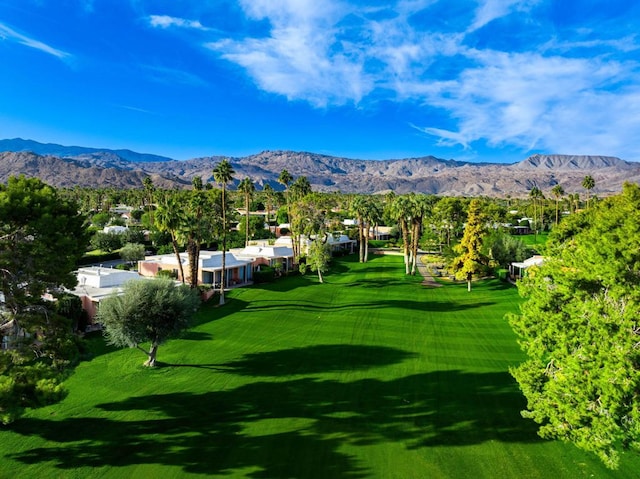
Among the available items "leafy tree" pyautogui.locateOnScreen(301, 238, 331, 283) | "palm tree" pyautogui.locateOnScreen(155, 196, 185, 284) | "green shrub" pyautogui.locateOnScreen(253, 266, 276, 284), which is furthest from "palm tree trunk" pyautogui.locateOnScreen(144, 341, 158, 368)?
"leafy tree" pyautogui.locateOnScreen(301, 238, 331, 283)

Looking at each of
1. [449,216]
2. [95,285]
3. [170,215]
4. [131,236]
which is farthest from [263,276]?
[449,216]

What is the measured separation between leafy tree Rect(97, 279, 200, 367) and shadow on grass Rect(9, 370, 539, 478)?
399 centimetres

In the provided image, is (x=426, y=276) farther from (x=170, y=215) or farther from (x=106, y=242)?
(x=106, y=242)

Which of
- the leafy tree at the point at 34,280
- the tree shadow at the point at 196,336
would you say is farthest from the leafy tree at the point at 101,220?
the leafy tree at the point at 34,280

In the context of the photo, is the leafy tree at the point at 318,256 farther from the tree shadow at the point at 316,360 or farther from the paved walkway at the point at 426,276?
the tree shadow at the point at 316,360

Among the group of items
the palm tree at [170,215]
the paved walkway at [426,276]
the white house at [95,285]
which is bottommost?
the paved walkway at [426,276]

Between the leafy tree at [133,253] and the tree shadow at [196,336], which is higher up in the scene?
the leafy tree at [133,253]

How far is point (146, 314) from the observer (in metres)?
23.3

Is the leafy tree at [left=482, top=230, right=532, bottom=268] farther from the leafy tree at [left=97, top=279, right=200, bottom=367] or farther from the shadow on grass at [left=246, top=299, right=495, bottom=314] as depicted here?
the leafy tree at [left=97, top=279, right=200, bottom=367]

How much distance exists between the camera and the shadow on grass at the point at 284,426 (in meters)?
15.3

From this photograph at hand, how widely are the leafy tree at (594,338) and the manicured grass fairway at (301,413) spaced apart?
10.6 feet

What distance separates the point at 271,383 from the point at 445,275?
42.5 meters

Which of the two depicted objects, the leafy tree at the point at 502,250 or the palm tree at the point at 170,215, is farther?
the leafy tree at the point at 502,250

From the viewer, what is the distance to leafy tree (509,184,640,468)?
38.5ft
